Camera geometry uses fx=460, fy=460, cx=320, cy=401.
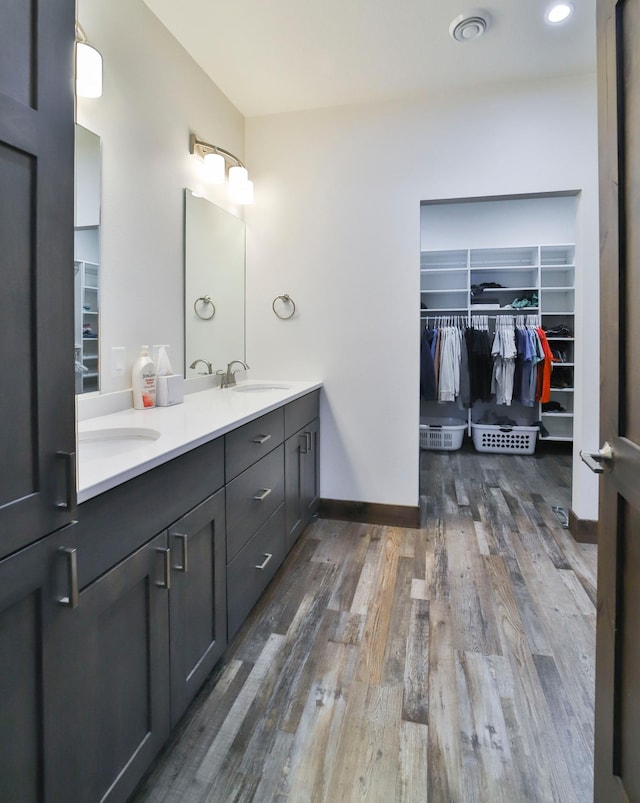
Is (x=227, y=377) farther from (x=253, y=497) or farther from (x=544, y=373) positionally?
(x=544, y=373)

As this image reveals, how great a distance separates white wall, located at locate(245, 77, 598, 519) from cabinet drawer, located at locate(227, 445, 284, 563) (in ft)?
3.06

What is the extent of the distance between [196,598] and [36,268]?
104 cm

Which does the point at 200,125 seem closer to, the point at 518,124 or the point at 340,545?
the point at 518,124

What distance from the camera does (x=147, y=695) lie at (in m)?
1.14

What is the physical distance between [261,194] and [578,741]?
123 inches

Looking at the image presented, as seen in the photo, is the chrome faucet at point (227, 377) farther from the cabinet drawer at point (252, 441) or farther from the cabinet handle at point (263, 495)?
the cabinet handle at point (263, 495)

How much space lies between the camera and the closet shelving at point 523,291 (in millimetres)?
4973

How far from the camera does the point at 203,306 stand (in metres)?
2.53

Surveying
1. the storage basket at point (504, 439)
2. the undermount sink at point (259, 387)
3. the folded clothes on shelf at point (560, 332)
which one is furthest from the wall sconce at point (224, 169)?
the folded clothes on shelf at point (560, 332)

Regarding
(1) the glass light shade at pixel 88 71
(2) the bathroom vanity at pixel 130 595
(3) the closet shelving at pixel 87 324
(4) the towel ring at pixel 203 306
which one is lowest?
(2) the bathroom vanity at pixel 130 595

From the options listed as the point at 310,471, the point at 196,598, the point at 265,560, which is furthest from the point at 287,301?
the point at 196,598

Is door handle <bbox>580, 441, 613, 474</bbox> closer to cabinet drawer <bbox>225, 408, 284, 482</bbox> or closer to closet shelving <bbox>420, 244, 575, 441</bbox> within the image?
cabinet drawer <bbox>225, 408, 284, 482</bbox>

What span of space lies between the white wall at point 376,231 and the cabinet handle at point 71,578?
231cm

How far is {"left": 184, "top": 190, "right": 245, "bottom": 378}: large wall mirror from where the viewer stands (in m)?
2.42
